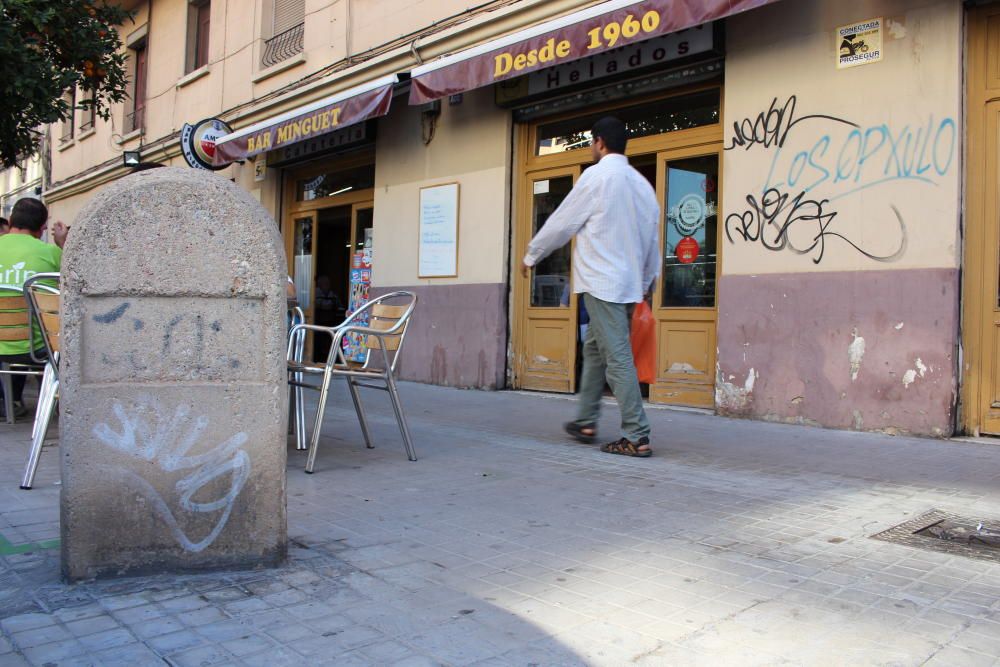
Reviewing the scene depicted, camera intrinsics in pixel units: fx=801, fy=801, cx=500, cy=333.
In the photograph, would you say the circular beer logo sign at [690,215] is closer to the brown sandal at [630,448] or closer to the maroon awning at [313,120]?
the brown sandal at [630,448]

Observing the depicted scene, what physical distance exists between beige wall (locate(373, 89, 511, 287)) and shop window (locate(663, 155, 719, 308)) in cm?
208

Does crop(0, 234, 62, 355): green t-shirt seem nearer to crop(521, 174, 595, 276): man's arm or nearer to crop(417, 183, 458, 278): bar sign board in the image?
crop(521, 174, 595, 276): man's arm

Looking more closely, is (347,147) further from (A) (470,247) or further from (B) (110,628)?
(B) (110,628)

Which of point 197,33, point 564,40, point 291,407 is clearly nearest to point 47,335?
point 291,407

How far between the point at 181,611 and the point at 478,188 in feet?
24.4

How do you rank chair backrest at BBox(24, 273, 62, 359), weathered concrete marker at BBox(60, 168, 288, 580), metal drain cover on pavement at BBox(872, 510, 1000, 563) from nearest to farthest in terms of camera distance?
weathered concrete marker at BBox(60, 168, 288, 580)
metal drain cover on pavement at BBox(872, 510, 1000, 563)
chair backrest at BBox(24, 273, 62, 359)

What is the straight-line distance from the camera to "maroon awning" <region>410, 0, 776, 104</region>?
249 inches

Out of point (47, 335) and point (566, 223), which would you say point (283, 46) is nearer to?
point (566, 223)

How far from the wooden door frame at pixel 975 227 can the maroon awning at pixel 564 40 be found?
1.53 meters

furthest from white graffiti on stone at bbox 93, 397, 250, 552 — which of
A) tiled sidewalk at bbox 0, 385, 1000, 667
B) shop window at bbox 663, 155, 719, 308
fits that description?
shop window at bbox 663, 155, 719, 308

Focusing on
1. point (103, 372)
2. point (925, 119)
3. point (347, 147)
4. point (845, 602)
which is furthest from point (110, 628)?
point (347, 147)

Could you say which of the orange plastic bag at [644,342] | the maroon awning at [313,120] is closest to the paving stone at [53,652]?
the orange plastic bag at [644,342]

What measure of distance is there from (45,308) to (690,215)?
17.7ft

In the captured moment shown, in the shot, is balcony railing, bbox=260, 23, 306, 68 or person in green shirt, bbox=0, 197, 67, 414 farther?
balcony railing, bbox=260, 23, 306, 68
